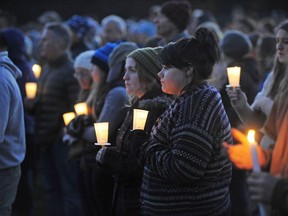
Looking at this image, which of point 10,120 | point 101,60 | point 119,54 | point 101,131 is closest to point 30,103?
point 101,60

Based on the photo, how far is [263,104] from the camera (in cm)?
534

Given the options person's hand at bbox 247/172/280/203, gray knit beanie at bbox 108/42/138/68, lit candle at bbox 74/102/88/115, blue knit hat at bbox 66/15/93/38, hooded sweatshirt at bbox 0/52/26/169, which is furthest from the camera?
blue knit hat at bbox 66/15/93/38

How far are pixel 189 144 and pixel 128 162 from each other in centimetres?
82

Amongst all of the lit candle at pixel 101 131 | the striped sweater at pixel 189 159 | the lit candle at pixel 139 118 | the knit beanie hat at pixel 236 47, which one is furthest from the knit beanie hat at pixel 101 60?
the striped sweater at pixel 189 159

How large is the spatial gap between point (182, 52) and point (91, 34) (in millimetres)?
7136

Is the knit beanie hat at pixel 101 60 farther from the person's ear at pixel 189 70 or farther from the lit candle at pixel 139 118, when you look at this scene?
the person's ear at pixel 189 70

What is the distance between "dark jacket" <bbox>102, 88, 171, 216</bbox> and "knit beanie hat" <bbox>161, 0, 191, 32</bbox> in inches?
103

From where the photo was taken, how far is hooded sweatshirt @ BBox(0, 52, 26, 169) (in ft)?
16.3

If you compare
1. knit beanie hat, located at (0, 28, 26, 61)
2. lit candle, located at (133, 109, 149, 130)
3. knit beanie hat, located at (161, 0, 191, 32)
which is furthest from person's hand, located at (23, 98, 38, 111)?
lit candle, located at (133, 109, 149, 130)

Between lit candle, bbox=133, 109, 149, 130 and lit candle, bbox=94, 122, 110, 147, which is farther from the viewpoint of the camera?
lit candle, bbox=94, 122, 110, 147

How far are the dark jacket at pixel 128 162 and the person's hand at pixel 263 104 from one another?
3.65ft

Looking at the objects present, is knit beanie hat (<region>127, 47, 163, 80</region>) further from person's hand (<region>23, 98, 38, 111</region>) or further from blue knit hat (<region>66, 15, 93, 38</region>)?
blue knit hat (<region>66, 15, 93, 38</region>)

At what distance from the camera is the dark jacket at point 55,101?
24.4 ft

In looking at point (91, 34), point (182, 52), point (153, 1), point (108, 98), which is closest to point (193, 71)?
point (182, 52)
